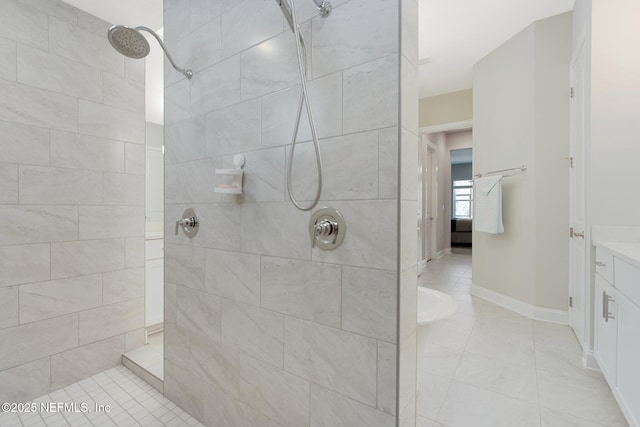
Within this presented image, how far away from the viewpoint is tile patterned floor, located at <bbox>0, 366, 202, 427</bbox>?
1549mm

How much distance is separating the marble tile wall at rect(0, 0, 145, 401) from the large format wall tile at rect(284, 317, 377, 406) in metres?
1.68

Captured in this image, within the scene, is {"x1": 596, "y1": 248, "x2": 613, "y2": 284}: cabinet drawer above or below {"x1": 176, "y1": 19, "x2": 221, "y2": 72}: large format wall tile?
below

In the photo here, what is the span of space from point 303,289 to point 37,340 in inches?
73.3

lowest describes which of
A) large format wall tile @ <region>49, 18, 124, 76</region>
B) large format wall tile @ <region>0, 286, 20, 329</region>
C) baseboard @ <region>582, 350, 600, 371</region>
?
baseboard @ <region>582, 350, 600, 371</region>

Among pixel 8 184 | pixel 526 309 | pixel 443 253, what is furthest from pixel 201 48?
pixel 443 253

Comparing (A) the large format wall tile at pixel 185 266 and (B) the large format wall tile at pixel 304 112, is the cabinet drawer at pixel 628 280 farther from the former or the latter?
(A) the large format wall tile at pixel 185 266

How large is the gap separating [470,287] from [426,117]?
261 cm

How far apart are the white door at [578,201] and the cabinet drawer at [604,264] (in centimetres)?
20

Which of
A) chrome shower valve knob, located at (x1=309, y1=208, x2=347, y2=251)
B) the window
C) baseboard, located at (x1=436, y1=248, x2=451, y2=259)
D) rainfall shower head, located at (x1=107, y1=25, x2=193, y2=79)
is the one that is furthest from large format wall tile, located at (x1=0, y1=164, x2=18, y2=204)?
the window

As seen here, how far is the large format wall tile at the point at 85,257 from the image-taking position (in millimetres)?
1875

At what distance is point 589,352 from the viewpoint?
1.92 metres

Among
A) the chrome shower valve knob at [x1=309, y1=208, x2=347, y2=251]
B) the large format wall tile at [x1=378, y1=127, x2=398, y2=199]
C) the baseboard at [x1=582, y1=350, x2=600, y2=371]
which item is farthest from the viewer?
the baseboard at [x1=582, y1=350, x2=600, y2=371]

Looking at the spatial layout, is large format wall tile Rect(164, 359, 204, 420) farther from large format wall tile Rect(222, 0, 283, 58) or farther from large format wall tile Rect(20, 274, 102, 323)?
large format wall tile Rect(222, 0, 283, 58)

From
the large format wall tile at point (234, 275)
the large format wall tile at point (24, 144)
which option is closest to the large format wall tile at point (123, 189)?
the large format wall tile at point (24, 144)
